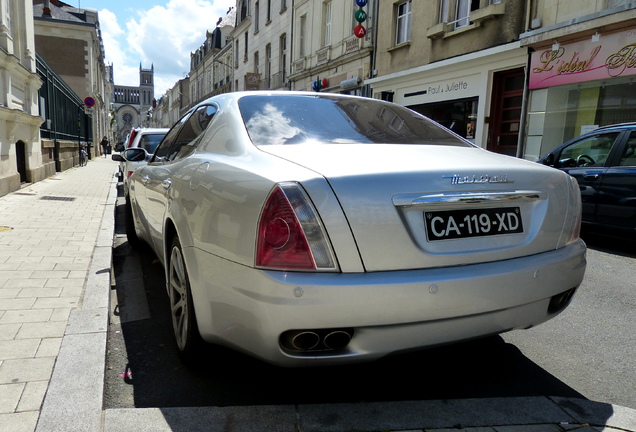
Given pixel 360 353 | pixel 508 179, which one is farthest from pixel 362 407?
pixel 508 179

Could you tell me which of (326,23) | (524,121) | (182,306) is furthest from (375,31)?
(182,306)

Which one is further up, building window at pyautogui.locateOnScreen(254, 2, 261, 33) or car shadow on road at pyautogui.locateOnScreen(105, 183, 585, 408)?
building window at pyautogui.locateOnScreen(254, 2, 261, 33)

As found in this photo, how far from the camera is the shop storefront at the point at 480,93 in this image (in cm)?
1309

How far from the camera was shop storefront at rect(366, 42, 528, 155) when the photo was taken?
1309 centimetres

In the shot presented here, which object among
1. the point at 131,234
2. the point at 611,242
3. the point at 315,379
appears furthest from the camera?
the point at 611,242

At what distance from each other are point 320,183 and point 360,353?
0.71m

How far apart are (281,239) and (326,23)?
22.6 metres

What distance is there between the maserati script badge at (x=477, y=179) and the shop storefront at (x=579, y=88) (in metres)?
9.85

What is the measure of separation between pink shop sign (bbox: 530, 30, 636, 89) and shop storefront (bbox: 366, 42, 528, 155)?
0.69 meters

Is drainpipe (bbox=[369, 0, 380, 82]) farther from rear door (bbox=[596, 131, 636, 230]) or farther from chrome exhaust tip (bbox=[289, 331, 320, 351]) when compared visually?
chrome exhaust tip (bbox=[289, 331, 320, 351])

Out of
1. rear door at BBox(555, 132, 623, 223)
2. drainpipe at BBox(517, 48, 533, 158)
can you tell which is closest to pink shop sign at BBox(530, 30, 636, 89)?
drainpipe at BBox(517, 48, 533, 158)

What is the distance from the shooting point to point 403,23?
1723 centimetres

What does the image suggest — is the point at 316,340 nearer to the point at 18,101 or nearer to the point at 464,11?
the point at 18,101

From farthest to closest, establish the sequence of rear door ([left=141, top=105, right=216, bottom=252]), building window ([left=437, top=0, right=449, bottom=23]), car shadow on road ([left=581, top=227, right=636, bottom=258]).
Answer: building window ([left=437, top=0, right=449, bottom=23]), car shadow on road ([left=581, top=227, right=636, bottom=258]), rear door ([left=141, top=105, right=216, bottom=252])
